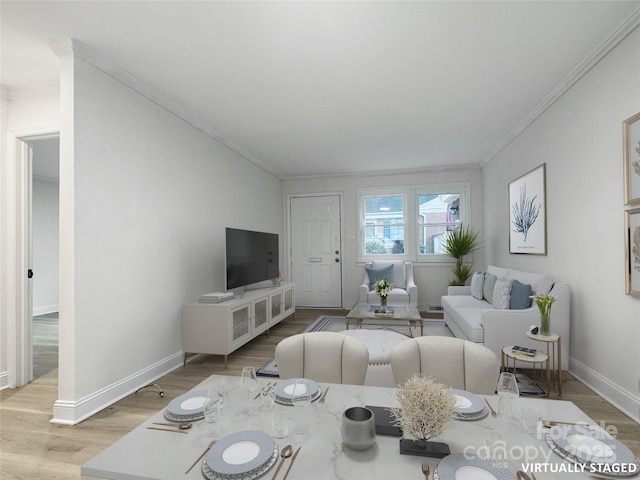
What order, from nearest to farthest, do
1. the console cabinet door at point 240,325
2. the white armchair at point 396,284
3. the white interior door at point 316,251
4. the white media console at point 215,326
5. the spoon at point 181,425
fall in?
the spoon at point 181,425, the white media console at point 215,326, the console cabinet door at point 240,325, the white armchair at point 396,284, the white interior door at point 316,251

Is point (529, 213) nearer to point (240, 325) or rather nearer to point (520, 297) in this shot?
point (520, 297)

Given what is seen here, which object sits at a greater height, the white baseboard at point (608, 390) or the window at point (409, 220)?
the window at point (409, 220)

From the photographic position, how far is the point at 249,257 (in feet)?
14.7

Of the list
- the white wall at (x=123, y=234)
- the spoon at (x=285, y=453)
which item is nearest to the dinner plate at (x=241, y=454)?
the spoon at (x=285, y=453)

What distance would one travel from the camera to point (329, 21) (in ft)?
7.27

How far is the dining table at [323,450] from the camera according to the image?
2.82 feet

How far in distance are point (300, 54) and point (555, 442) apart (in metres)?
2.66

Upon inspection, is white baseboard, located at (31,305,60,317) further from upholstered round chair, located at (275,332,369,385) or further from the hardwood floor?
upholstered round chair, located at (275,332,369,385)

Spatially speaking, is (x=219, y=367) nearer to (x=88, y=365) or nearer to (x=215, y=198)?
(x=88, y=365)

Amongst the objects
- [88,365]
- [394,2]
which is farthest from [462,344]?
[88,365]

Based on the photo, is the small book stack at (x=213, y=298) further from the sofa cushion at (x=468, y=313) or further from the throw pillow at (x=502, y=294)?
the throw pillow at (x=502, y=294)

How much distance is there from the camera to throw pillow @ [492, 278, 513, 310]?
346 centimetres

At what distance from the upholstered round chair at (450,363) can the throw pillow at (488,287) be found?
9.75 feet

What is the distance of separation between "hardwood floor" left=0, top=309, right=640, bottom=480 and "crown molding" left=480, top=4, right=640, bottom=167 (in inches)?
101
